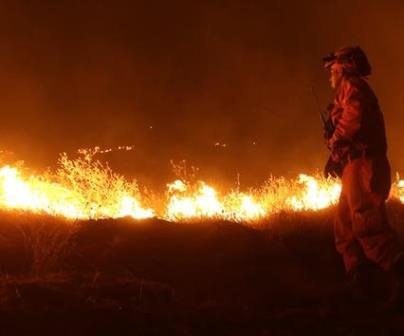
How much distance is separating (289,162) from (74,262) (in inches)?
784

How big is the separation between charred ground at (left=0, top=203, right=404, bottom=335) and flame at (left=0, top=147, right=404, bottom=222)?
56 centimetres

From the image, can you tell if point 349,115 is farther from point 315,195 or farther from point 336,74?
point 315,195

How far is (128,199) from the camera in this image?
9.24 m

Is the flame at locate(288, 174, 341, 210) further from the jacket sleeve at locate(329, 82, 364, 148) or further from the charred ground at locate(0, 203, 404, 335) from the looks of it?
the jacket sleeve at locate(329, 82, 364, 148)

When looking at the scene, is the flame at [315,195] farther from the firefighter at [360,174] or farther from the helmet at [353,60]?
the helmet at [353,60]

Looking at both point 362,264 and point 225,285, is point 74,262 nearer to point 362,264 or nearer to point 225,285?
point 225,285

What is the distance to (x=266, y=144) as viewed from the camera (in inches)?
1049

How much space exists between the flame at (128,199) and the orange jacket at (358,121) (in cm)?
268


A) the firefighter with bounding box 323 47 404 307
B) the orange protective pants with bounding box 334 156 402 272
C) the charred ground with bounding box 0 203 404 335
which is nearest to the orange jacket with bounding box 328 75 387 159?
the firefighter with bounding box 323 47 404 307

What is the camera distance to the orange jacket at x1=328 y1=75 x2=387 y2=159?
5.75m

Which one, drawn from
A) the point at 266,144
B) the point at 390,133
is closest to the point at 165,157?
the point at 266,144

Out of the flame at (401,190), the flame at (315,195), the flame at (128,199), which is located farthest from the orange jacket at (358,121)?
the flame at (401,190)

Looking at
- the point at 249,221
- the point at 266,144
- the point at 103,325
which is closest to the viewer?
the point at 103,325

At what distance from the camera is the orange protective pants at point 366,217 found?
5.61m
